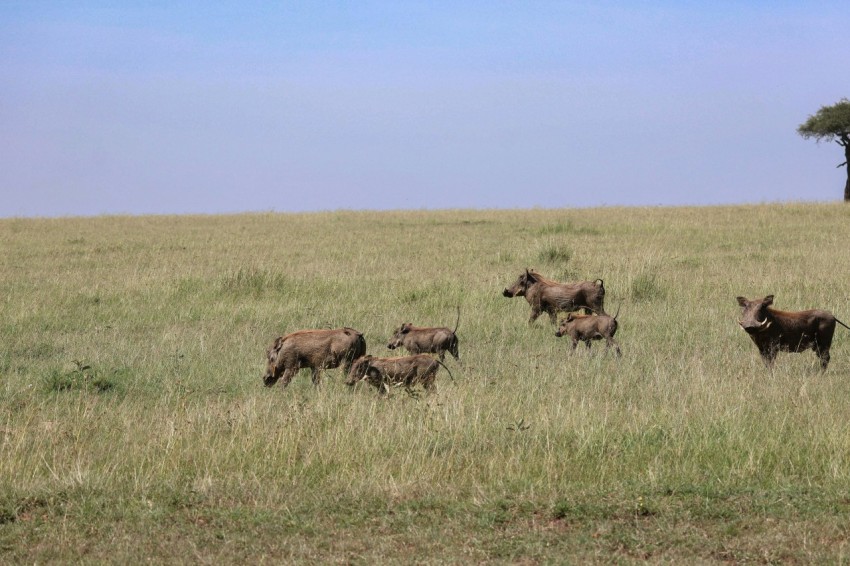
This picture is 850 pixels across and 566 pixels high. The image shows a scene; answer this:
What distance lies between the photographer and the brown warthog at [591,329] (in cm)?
938

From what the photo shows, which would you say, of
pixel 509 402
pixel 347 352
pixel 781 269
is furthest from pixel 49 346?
pixel 781 269

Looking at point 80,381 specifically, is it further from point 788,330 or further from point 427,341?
point 788,330

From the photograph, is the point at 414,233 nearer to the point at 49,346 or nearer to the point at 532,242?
the point at 532,242

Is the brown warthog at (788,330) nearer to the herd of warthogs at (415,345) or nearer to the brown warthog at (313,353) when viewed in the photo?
the herd of warthogs at (415,345)

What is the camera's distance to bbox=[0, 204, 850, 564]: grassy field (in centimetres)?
450

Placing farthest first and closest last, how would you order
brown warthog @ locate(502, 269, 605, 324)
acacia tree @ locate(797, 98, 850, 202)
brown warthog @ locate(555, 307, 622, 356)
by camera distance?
acacia tree @ locate(797, 98, 850, 202) → brown warthog @ locate(502, 269, 605, 324) → brown warthog @ locate(555, 307, 622, 356)

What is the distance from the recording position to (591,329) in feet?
31.2

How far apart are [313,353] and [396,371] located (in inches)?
37.6

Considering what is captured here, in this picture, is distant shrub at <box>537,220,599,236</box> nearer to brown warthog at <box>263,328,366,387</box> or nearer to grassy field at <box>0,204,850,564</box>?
grassy field at <box>0,204,850,564</box>

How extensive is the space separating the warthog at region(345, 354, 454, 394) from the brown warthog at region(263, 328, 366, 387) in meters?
0.43

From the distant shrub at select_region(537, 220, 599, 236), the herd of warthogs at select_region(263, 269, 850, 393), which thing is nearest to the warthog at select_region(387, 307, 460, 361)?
the herd of warthogs at select_region(263, 269, 850, 393)

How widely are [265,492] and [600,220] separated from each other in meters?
22.0

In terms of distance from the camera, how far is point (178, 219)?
33.7m

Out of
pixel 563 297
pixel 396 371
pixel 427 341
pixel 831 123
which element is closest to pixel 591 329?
pixel 427 341
